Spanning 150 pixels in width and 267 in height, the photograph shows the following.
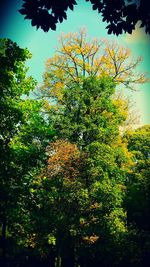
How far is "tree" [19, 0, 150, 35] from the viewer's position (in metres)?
6.39

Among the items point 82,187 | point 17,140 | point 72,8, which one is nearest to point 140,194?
point 82,187

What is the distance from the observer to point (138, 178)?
31031 mm

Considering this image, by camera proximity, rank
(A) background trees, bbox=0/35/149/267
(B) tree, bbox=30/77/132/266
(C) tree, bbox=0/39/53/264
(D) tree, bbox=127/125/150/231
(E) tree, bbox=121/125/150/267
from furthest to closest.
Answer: (D) tree, bbox=127/125/150/231 < (E) tree, bbox=121/125/150/267 < (B) tree, bbox=30/77/132/266 < (A) background trees, bbox=0/35/149/267 < (C) tree, bbox=0/39/53/264

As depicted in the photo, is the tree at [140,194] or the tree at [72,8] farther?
the tree at [140,194]

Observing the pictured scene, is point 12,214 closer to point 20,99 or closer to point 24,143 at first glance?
point 24,143

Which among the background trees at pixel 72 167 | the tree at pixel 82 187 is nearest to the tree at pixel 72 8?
the background trees at pixel 72 167

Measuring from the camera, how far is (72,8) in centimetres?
635

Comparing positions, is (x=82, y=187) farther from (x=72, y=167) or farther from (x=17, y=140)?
(x=17, y=140)

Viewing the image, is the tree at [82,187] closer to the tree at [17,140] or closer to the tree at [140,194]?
the tree at [17,140]

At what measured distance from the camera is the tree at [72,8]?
6387 millimetres

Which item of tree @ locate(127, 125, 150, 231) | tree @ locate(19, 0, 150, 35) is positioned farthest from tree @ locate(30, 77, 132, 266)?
tree @ locate(19, 0, 150, 35)

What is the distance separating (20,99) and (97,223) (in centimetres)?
984

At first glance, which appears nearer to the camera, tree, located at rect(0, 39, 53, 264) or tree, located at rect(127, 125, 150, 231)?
tree, located at rect(0, 39, 53, 264)

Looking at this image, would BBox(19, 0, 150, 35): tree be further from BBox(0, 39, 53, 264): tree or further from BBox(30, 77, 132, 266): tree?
BBox(30, 77, 132, 266): tree
